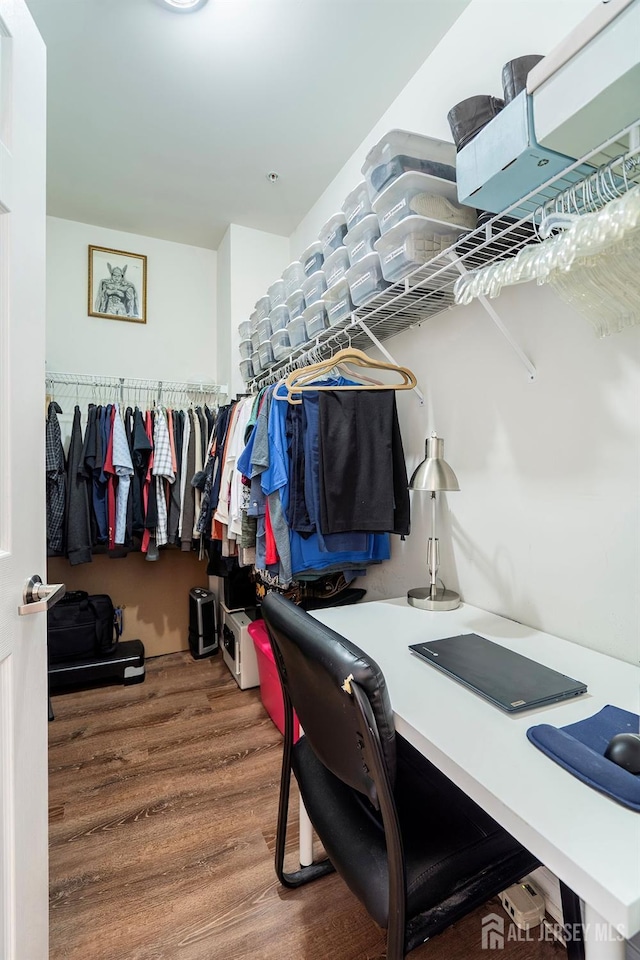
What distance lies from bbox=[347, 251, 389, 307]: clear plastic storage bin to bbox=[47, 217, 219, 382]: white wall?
1864 millimetres

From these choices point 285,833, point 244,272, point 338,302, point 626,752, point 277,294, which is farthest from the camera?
point 244,272

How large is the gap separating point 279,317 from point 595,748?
2.11m

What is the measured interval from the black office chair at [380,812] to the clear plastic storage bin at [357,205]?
4.38 ft

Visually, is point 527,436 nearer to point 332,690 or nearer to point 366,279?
point 366,279

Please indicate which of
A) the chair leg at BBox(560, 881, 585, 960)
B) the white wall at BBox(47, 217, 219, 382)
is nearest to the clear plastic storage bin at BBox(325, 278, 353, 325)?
the white wall at BBox(47, 217, 219, 382)

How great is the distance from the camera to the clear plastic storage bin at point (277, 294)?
2248 mm

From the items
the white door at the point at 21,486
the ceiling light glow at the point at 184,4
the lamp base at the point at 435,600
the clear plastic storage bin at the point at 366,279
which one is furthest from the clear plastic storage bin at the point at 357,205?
the lamp base at the point at 435,600

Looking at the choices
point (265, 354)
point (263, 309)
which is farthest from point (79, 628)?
point (263, 309)

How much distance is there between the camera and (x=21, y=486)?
0.88 metres

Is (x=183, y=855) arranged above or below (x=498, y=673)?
below

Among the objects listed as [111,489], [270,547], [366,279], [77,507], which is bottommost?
[270,547]

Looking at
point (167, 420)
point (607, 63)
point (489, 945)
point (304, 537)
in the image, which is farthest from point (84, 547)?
point (607, 63)

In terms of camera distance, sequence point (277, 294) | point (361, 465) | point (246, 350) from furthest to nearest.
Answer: point (246, 350) → point (277, 294) → point (361, 465)

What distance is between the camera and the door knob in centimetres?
84
